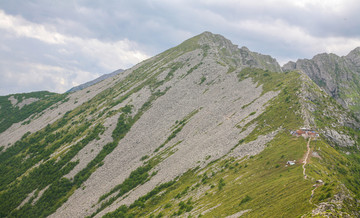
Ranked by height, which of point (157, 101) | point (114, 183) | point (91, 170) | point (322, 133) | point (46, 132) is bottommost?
point (322, 133)

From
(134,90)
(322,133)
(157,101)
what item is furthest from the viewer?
(134,90)

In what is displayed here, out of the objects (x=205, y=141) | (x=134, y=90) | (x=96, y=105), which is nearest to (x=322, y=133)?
(x=205, y=141)

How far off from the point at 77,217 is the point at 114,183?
46.3 ft

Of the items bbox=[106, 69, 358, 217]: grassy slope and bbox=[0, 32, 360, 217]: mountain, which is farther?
bbox=[0, 32, 360, 217]: mountain

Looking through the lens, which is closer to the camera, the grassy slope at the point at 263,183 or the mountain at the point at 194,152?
the grassy slope at the point at 263,183

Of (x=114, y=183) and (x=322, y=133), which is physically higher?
(x=114, y=183)

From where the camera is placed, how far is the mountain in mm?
40688

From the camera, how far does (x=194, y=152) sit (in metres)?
70.5

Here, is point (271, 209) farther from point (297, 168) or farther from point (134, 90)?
point (134, 90)

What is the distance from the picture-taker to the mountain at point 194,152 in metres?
40.7

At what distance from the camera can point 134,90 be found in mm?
140750

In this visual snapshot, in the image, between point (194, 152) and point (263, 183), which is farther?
point (194, 152)

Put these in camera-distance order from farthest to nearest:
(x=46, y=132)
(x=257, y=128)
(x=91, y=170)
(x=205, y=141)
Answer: (x=46, y=132) < (x=91, y=170) < (x=205, y=141) < (x=257, y=128)

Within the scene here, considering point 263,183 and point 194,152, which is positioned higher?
point 194,152
